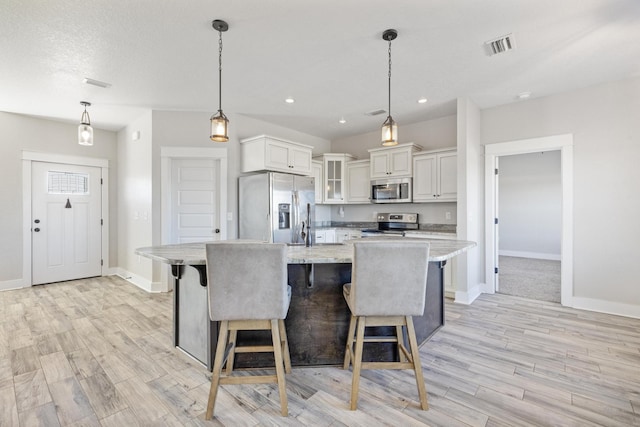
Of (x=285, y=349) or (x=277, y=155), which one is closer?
(x=285, y=349)

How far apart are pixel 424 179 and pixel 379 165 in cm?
81

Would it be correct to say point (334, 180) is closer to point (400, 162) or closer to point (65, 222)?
point (400, 162)

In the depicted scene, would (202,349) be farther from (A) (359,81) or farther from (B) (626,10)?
(B) (626,10)

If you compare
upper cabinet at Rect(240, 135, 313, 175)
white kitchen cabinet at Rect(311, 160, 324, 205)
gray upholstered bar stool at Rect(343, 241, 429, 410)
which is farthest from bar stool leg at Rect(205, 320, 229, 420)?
white kitchen cabinet at Rect(311, 160, 324, 205)

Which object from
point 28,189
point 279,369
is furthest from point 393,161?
point 28,189

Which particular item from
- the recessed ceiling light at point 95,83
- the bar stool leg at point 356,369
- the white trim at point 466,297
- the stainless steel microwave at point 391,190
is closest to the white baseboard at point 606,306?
the white trim at point 466,297

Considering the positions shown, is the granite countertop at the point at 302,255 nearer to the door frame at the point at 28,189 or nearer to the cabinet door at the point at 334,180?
the cabinet door at the point at 334,180

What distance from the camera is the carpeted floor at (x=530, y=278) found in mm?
4168

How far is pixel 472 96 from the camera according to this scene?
3.77 meters

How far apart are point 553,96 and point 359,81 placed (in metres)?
2.52

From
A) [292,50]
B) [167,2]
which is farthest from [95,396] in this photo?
[292,50]

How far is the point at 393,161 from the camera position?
4.84 m

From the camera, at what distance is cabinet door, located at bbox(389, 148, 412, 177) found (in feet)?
15.3

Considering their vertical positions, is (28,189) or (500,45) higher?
(500,45)
